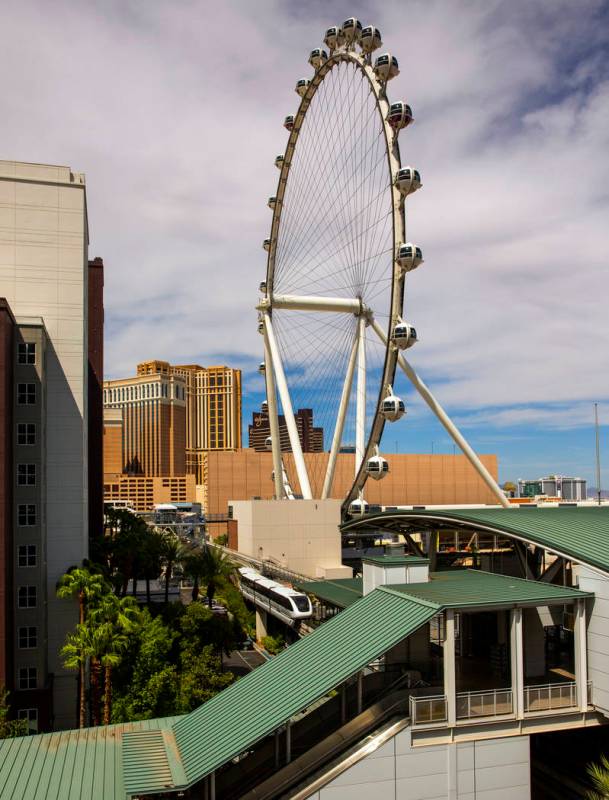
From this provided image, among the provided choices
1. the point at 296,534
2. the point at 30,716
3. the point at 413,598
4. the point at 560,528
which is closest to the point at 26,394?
the point at 30,716

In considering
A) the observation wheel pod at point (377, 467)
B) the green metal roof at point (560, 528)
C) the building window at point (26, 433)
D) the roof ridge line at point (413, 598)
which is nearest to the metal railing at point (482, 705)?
the roof ridge line at point (413, 598)

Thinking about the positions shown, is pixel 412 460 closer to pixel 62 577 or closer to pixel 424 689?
pixel 62 577

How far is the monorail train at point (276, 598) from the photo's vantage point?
45.9 metres

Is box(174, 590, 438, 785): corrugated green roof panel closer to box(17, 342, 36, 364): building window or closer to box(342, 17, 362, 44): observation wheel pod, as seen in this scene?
box(17, 342, 36, 364): building window

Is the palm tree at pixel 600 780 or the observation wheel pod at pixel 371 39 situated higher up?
the observation wheel pod at pixel 371 39

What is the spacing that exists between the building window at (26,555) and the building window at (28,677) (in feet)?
17.5

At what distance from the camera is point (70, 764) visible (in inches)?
839

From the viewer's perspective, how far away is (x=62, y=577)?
38.4m

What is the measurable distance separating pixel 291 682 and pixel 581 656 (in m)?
9.31

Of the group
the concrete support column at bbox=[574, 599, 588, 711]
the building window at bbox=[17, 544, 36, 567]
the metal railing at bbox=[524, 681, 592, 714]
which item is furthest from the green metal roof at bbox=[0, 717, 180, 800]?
the building window at bbox=[17, 544, 36, 567]

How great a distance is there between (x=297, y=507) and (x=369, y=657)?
46.1m

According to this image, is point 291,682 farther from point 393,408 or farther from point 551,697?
point 393,408

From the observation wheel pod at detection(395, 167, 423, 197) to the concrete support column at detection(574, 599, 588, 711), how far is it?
3251 cm

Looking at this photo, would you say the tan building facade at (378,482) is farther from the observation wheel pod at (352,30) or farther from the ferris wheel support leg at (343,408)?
the observation wheel pod at (352,30)
